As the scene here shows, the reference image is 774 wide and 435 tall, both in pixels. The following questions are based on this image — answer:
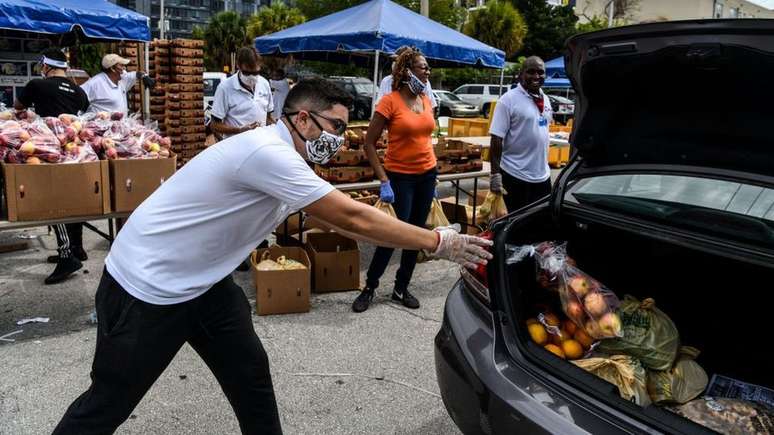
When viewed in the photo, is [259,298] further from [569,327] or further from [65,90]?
[65,90]

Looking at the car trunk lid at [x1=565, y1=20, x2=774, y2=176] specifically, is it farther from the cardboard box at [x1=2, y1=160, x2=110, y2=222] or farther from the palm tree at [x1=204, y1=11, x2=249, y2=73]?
the palm tree at [x1=204, y1=11, x2=249, y2=73]

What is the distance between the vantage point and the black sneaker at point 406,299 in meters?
4.80

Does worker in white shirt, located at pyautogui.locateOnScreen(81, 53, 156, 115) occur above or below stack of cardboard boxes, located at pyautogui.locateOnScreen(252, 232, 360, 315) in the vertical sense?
above

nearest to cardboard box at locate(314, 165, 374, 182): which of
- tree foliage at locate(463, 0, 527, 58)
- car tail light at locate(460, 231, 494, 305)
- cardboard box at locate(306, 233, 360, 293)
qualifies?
cardboard box at locate(306, 233, 360, 293)

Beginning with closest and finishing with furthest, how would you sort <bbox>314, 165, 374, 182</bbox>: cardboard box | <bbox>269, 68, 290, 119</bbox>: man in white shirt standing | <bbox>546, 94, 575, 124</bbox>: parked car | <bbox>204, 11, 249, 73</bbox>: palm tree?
1. <bbox>314, 165, 374, 182</bbox>: cardboard box
2. <bbox>269, 68, 290, 119</bbox>: man in white shirt standing
3. <bbox>546, 94, 575, 124</bbox>: parked car
4. <bbox>204, 11, 249, 73</bbox>: palm tree

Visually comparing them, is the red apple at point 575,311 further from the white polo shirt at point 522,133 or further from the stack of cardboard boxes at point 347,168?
the stack of cardboard boxes at point 347,168

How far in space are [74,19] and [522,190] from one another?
551cm

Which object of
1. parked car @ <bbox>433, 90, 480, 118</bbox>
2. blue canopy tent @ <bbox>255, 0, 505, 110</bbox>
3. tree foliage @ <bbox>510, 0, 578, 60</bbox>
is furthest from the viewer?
tree foliage @ <bbox>510, 0, 578, 60</bbox>

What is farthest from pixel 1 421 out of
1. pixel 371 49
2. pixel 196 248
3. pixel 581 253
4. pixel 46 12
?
pixel 371 49

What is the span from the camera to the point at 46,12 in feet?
22.1

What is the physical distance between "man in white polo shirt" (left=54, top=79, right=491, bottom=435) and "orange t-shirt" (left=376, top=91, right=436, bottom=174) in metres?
2.27

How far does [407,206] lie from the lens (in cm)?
463

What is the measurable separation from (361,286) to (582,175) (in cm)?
289

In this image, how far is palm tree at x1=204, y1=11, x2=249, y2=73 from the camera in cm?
4134
